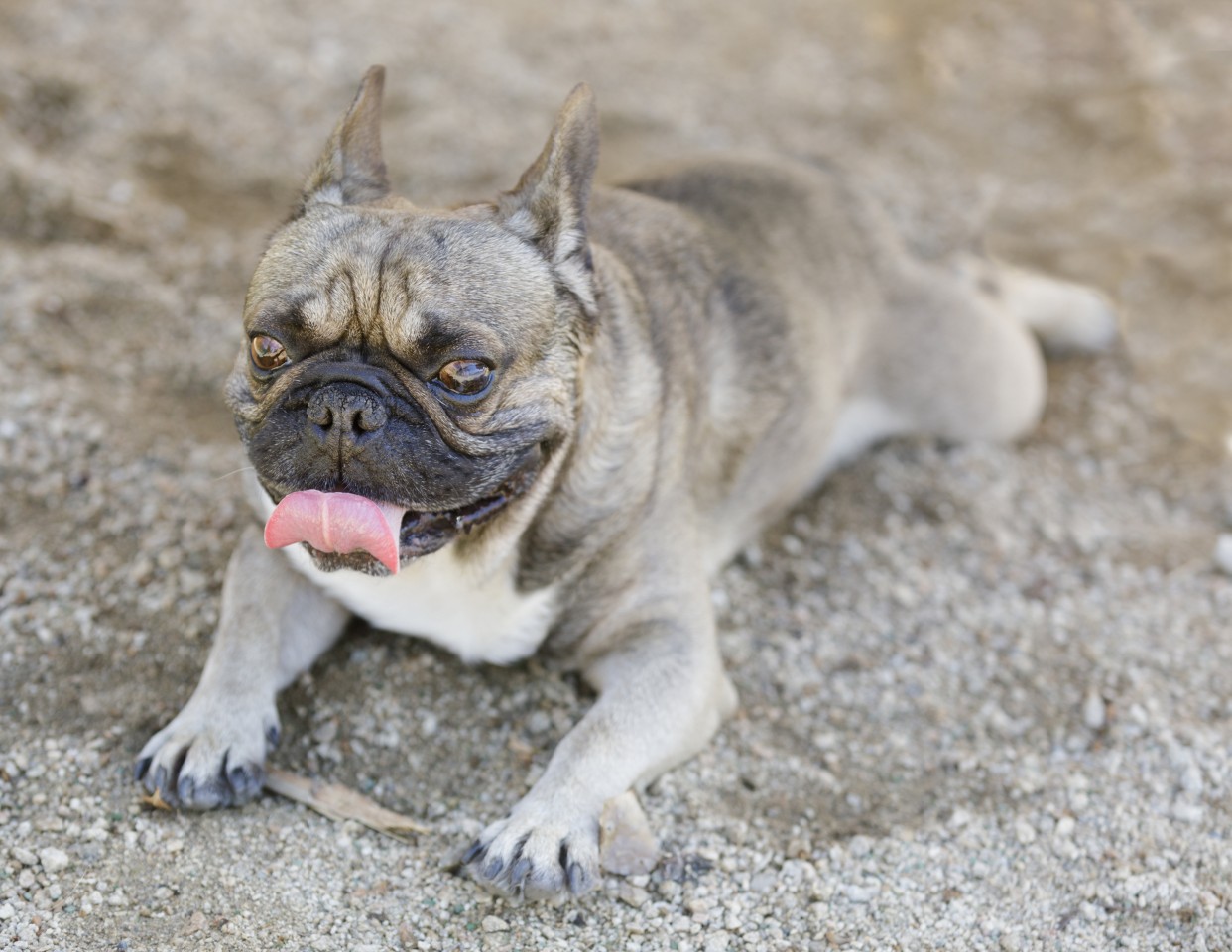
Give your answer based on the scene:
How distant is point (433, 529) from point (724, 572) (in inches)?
65.2

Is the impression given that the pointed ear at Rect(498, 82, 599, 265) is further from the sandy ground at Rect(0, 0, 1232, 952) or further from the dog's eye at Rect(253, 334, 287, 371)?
the sandy ground at Rect(0, 0, 1232, 952)

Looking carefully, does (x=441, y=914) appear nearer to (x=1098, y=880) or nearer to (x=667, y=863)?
(x=667, y=863)

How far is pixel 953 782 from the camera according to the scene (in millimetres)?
4055

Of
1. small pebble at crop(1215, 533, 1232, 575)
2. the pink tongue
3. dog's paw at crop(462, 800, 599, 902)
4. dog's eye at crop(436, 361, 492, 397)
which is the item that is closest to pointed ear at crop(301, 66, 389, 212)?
dog's eye at crop(436, 361, 492, 397)

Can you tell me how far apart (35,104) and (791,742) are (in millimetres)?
5092

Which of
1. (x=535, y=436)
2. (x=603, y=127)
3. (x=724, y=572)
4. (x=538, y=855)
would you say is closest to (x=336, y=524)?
(x=535, y=436)

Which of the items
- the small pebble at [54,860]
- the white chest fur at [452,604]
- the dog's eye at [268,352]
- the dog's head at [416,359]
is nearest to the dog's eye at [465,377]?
the dog's head at [416,359]

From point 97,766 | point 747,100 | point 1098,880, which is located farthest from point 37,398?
point 747,100

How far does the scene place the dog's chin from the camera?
134 inches

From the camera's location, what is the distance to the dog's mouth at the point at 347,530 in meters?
3.28

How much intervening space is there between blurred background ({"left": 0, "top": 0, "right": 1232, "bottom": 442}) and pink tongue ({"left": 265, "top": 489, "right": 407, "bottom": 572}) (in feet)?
6.21

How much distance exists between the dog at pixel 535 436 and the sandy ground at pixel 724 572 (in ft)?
0.63

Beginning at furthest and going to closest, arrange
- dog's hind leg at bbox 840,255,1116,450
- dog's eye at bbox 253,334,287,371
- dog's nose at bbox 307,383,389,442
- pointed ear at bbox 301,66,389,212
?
dog's hind leg at bbox 840,255,1116,450, pointed ear at bbox 301,66,389,212, dog's eye at bbox 253,334,287,371, dog's nose at bbox 307,383,389,442

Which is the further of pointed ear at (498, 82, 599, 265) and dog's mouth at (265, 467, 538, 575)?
pointed ear at (498, 82, 599, 265)
